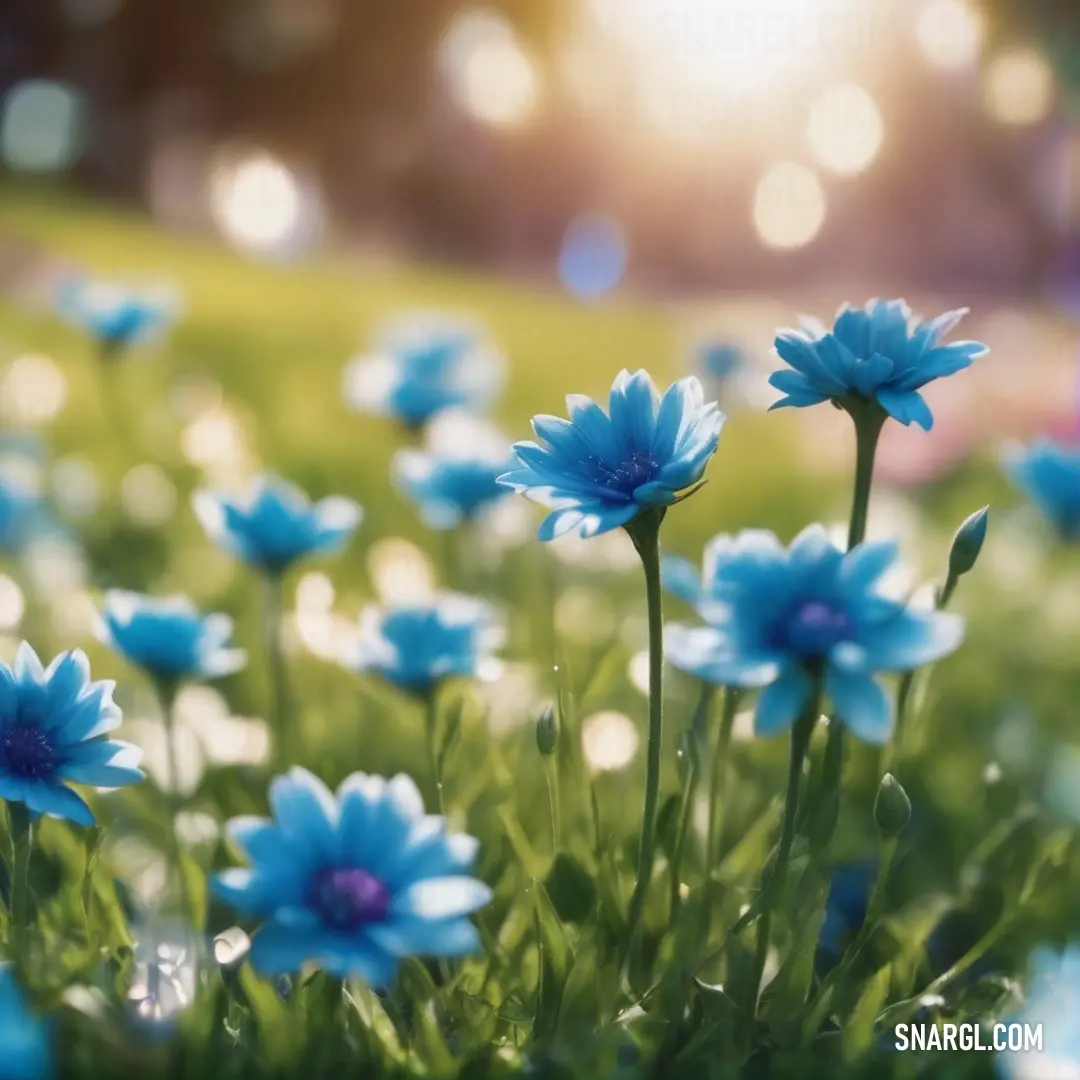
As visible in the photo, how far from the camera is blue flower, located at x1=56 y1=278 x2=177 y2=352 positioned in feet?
5.75

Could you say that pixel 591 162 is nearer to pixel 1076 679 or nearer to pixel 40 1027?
pixel 1076 679

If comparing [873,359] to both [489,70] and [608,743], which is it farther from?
[489,70]

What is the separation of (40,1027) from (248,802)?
0.42 m

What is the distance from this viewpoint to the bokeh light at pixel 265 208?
679 centimetres

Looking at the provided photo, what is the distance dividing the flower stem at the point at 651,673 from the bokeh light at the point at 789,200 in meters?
3.31

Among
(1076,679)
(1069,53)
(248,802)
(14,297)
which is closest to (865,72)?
(1069,53)

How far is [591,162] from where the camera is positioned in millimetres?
8133

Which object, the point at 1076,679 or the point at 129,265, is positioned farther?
the point at 129,265

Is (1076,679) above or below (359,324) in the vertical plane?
below

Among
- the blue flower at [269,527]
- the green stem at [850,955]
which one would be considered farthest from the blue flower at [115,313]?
the green stem at [850,955]

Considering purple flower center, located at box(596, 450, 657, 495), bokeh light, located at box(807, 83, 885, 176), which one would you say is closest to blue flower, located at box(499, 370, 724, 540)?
purple flower center, located at box(596, 450, 657, 495)

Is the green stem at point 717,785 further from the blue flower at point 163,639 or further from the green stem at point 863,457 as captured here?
the blue flower at point 163,639

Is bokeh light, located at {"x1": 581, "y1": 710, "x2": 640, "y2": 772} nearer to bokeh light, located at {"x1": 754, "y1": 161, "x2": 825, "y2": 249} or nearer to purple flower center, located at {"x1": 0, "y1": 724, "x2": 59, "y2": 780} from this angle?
purple flower center, located at {"x1": 0, "y1": 724, "x2": 59, "y2": 780}

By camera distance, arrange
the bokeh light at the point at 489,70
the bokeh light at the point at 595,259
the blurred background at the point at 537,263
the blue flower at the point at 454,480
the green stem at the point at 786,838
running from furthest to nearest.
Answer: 1. the bokeh light at the point at 489,70
2. the bokeh light at the point at 595,259
3. the blurred background at the point at 537,263
4. the blue flower at the point at 454,480
5. the green stem at the point at 786,838
